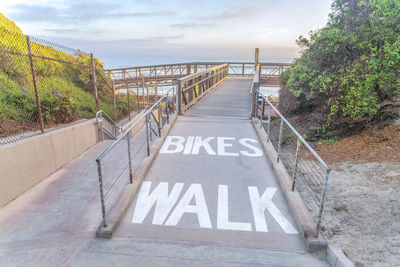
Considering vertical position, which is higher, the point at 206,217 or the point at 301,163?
the point at 206,217

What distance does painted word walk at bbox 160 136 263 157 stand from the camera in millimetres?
5660

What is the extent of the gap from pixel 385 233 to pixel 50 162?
238 inches

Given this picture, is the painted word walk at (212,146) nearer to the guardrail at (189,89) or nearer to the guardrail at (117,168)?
the guardrail at (117,168)

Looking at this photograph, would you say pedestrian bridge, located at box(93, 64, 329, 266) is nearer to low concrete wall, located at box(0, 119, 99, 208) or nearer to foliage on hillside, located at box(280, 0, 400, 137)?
low concrete wall, located at box(0, 119, 99, 208)

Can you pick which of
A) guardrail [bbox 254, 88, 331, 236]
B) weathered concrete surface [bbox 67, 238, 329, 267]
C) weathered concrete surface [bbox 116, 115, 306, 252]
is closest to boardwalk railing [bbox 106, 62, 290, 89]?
guardrail [bbox 254, 88, 331, 236]

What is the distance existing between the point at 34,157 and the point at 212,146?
12.0ft

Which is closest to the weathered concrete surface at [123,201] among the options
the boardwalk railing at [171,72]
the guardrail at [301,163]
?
the guardrail at [301,163]

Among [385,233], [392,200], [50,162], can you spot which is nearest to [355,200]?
[392,200]

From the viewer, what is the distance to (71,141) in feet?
20.0

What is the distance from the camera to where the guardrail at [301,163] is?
3.57 m

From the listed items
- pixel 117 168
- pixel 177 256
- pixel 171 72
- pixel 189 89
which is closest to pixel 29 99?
pixel 117 168

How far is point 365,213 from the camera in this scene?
4.29 meters

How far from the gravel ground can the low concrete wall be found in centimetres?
506

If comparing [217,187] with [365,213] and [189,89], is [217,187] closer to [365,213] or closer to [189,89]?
[365,213]
